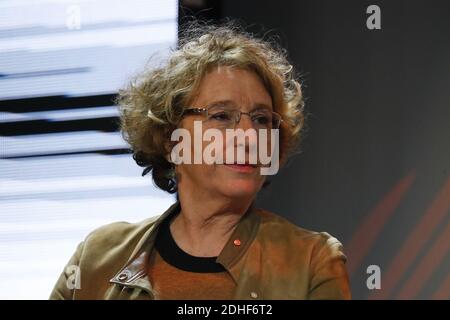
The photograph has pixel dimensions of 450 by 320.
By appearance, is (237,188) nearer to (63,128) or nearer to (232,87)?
(232,87)

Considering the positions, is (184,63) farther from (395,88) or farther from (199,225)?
(395,88)

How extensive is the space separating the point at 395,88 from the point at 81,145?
0.91 m

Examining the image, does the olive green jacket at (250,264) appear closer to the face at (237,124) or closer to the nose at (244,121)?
the face at (237,124)

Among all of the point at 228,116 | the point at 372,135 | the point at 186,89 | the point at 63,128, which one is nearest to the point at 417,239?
the point at 372,135

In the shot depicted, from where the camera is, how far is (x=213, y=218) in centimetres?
227

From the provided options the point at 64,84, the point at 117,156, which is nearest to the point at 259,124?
the point at 117,156

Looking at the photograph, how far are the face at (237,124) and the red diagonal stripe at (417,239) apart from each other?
1.56ft

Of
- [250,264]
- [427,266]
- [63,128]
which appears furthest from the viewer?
[63,128]

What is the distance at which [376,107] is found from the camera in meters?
2.54

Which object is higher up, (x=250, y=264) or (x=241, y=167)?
(x=241, y=167)

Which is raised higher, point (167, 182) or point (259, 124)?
point (259, 124)

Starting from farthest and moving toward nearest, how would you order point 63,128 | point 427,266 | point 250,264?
point 63,128 → point 427,266 → point 250,264

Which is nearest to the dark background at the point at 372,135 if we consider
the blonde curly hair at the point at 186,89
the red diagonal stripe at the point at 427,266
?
the red diagonal stripe at the point at 427,266

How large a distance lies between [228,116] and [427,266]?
68 centimetres
